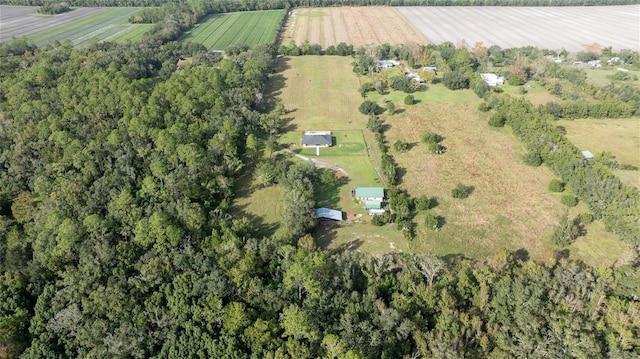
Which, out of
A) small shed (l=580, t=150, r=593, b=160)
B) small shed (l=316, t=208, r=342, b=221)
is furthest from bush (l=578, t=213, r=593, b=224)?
small shed (l=316, t=208, r=342, b=221)

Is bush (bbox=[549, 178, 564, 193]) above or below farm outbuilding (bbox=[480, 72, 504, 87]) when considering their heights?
below

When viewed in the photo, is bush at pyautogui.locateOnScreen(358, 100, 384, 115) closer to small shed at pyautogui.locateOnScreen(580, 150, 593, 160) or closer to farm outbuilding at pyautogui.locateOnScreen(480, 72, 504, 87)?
farm outbuilding at pyautogui.locateOnScreen(480, 72, 504, 87)

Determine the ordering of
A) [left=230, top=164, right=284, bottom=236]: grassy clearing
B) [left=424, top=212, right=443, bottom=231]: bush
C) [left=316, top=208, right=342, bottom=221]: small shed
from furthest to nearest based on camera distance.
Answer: [left=230, top=164, right=284, bottom=236]: grassy clearing → [left=316, top=208, right=342, bottom=221]: small shed → [left=424, top=212, right=443, bottom=231]: bush

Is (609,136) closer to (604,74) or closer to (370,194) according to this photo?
(604,74)

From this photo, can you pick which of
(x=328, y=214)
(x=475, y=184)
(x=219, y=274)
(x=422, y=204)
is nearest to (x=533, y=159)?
(x=475, y=184)

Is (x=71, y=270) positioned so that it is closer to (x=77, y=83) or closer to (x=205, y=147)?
(x=205, y=147)

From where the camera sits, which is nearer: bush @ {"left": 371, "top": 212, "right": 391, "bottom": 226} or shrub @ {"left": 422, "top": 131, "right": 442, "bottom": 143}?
bush @ {"left": 371, "top": 212, "right": 391, "bottom": 226}

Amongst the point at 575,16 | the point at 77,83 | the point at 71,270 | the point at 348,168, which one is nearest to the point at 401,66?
the point at 348,168
